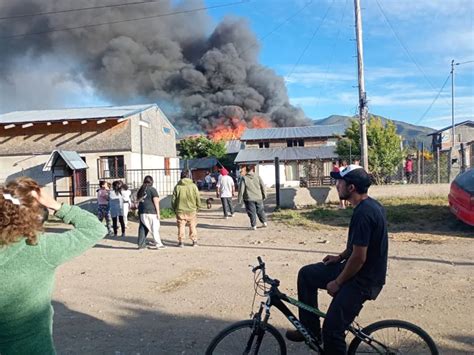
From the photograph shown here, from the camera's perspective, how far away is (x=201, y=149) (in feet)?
172

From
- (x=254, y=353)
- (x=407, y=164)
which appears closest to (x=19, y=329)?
(x=254, y=353)

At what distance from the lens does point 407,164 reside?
18938mm

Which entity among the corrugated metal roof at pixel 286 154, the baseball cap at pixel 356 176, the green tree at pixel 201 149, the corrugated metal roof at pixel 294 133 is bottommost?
the baseball cap at pixel 356 176

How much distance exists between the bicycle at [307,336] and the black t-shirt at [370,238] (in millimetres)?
448

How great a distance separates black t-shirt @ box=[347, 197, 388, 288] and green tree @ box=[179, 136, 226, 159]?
4785 cm

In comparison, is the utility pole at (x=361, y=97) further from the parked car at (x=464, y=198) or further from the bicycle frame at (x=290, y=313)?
the bicycle frame at (x=290, y=313)

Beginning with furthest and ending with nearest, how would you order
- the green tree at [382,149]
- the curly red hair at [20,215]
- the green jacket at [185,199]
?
the green tree at [382,149] → the green jacket at [185,199] → the curly red hair at [20,215]

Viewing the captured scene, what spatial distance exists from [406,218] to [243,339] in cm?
904

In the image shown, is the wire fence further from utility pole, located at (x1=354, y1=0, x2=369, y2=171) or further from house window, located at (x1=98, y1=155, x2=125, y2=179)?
utility pole, located at (x1=354, y1=0, x2=369, y2=171)

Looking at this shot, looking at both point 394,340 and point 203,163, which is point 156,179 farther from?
point 203,163

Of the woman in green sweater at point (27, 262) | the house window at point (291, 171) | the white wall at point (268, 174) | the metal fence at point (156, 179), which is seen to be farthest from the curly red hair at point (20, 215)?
the house window at point (291, 171)

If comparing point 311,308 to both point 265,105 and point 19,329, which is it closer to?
point 19,329

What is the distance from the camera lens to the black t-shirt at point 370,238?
2920 millimetres

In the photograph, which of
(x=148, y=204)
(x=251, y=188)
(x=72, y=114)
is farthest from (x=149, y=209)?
(x=72, y=114)
